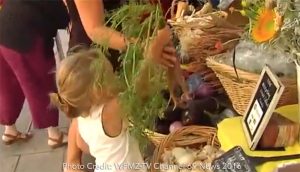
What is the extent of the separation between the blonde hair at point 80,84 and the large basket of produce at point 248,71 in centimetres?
37

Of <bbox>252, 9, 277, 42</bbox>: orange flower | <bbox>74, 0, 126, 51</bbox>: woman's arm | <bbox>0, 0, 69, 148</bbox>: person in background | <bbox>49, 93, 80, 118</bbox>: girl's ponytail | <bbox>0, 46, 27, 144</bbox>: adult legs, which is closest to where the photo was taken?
<bbox>252, 9, 277, 42</bbox>: orange flower

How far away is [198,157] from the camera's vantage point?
6.21 ft

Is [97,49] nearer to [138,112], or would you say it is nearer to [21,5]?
[138,112]

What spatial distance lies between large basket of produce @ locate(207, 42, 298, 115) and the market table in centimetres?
8

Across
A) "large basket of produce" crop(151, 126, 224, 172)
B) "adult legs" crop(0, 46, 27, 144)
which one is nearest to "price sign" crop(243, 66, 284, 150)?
"large basket of produce" crop(151, 126, 224, 172)

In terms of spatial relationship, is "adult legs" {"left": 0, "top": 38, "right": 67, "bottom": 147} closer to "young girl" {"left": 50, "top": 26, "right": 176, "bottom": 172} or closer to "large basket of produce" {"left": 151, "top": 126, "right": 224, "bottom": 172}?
"young girl" {"left": 50, "top": 26, "right": 176, "bottom": 172}

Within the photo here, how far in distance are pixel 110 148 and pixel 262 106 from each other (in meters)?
0.73

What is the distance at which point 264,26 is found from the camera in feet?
4.14

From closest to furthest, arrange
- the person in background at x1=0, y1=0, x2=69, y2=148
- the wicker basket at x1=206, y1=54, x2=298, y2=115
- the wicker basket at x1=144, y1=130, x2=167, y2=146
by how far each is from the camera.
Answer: the wicker basket at x1=206, y1=54, x2=298, y2=115, the wicker basket at x1=144, y1=130, x2=167, y2=146, the person in background at x1=0, y1=0, x2=69, y2=148

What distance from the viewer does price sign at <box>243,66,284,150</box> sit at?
4.11ft

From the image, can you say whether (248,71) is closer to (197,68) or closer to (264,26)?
(264,26)

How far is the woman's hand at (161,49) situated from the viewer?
1550mm


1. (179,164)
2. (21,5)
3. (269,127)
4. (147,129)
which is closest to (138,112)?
(147,129)

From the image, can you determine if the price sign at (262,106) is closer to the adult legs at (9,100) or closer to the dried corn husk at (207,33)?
the dried corn husk at (207,33)
